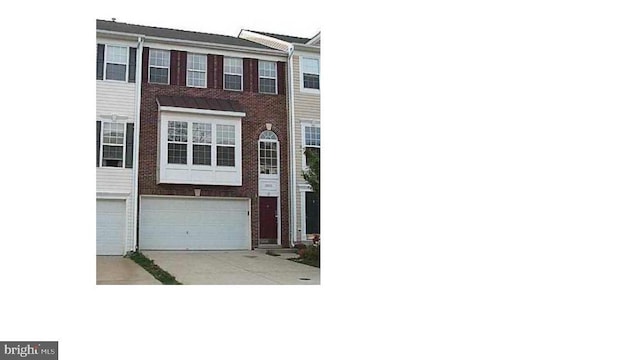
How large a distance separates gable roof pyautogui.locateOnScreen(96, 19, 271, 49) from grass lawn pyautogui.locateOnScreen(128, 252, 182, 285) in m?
2.60

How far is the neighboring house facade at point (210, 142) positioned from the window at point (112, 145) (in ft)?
0.80

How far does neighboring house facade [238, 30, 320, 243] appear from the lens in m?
7.45

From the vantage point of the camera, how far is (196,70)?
7688 mm

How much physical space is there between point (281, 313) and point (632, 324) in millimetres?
3387

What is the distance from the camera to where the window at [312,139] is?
7386 millimetres

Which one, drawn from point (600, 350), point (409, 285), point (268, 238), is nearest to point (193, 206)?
point (268, 238)

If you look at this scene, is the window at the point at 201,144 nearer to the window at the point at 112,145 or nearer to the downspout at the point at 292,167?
the window at the point at 112,145

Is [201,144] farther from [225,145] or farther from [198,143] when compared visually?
[225,145]

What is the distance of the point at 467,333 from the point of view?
604 cm

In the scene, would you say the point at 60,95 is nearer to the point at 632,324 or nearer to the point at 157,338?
the point at 157,338

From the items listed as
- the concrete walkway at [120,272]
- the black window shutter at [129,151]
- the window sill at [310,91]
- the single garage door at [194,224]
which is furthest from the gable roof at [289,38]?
the concrete walkway at [120,272]

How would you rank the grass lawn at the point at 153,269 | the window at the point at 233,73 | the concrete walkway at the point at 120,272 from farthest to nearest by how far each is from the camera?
the window at the point at 233,73
the grass lawn at the point at 153,269
the concrete walkway at the point at 120,272

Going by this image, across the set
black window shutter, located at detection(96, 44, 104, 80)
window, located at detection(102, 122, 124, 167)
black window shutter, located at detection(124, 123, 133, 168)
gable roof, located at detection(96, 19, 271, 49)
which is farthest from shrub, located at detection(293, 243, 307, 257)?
black window shutter, located at detection(96, 44, 104, 80)

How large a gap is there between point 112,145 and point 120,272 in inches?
62.9
